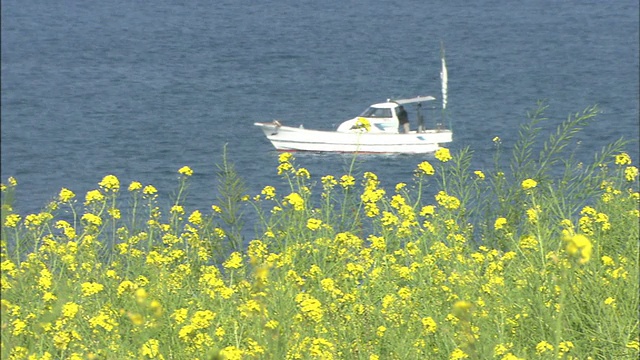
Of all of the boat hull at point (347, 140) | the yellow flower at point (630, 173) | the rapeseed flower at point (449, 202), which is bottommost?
the boat hull at point (347, 140)

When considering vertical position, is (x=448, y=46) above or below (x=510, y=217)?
below

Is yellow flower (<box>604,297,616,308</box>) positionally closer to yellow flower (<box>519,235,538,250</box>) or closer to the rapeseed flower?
yellow flower (<box>519,235,538,250</box>)

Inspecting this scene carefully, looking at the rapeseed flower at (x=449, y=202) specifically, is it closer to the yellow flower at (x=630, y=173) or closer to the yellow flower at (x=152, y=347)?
the yellow flower at (x=630, y=173)

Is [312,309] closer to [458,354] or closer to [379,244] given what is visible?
[458,354]

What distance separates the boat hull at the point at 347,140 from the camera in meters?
53.5

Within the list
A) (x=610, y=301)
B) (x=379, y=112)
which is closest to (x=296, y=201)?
(x=610, y=301)

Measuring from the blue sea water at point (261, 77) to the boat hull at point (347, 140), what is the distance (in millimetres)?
620

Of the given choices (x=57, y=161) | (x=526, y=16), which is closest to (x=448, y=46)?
(x=526, y=16)

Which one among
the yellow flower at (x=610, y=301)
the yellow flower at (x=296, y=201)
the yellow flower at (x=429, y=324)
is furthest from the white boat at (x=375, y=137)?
the yellow flower at (x=429, y=324)

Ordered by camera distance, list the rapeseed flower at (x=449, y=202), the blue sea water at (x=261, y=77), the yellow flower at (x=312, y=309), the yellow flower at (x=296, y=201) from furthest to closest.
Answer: the blue sea water at (x=261, y=77) → the rapeseed flower at (x=449, y=202) → the yellow flower at (x=296, y=201) → the yellow flower at (x=312, y=309)

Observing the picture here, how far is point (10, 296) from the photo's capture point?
787cm

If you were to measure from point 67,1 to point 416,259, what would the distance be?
381 feet

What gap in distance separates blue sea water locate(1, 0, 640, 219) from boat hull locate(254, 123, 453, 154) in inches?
24.4

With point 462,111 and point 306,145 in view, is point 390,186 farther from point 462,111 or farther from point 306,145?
point 462,111
